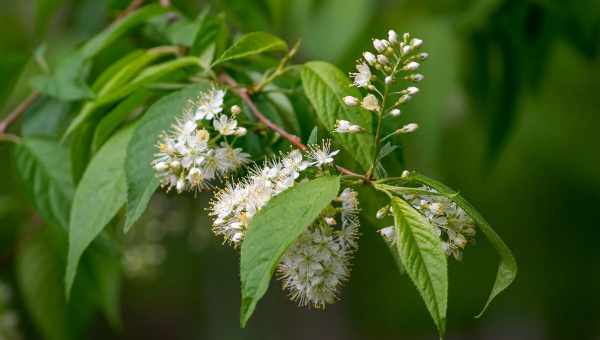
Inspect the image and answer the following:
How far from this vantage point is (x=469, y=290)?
7.54 metres

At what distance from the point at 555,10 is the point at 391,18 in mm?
698

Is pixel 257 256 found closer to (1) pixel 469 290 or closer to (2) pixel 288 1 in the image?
(2) pixel 288 1

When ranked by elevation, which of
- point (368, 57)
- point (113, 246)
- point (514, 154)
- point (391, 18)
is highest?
point (368, 57)

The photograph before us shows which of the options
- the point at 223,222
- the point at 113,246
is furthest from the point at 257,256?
the point at 113,246

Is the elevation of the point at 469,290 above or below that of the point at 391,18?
below

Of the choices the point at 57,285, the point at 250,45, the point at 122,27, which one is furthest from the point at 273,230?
the point at 57,285

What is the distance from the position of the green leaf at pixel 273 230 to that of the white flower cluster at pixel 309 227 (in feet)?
0.28

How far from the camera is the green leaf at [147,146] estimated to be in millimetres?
1377

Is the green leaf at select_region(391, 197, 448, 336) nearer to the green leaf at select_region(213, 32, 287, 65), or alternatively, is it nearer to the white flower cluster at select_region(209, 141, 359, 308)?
the white flower cluster at select_region(209, 141, 359, 308)

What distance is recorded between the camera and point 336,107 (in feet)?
4.58

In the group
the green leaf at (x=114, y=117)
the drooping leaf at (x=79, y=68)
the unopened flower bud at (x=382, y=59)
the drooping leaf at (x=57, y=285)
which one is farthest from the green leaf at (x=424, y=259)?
the drooping leaf at (x=57, y=285)

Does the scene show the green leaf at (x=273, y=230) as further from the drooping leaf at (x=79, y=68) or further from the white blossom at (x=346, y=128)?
the drooping leaf at (x=79, y=68)

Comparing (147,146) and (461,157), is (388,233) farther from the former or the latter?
(461,157)

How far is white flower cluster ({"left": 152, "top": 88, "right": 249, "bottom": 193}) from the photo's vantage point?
4.51 feet
